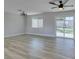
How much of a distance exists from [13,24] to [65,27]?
5.73m

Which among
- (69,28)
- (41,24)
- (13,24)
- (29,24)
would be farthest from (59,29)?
(13,24)

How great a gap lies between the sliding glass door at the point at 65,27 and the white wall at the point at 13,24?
15.9ft

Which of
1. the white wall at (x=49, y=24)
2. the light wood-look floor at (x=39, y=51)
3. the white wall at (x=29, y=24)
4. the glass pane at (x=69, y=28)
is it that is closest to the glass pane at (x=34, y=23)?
the white wall at (x=29, y=24)

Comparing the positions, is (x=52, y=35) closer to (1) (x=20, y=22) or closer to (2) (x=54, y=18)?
(2) (x=54, y=18)

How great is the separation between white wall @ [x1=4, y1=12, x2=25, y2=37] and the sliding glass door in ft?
15.9

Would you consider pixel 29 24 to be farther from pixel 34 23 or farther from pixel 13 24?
pixel 13 24

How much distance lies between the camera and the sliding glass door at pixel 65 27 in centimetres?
952

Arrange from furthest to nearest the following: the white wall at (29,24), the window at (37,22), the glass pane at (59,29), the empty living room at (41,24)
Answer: the window at (37,22), the white wall at (29,24), the glass pane at (59,29), the empty living room at (41,24)

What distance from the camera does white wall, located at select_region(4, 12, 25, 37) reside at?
33.7 feet

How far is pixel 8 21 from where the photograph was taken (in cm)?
1052

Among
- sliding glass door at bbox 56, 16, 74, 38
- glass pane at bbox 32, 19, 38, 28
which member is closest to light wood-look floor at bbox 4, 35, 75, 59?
sliding glass door at bbox 56, 16, 74, 38

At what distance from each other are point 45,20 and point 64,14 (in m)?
2.46

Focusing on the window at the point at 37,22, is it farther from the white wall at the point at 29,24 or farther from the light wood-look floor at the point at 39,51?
the light wood-look floor at the point at 39,51
